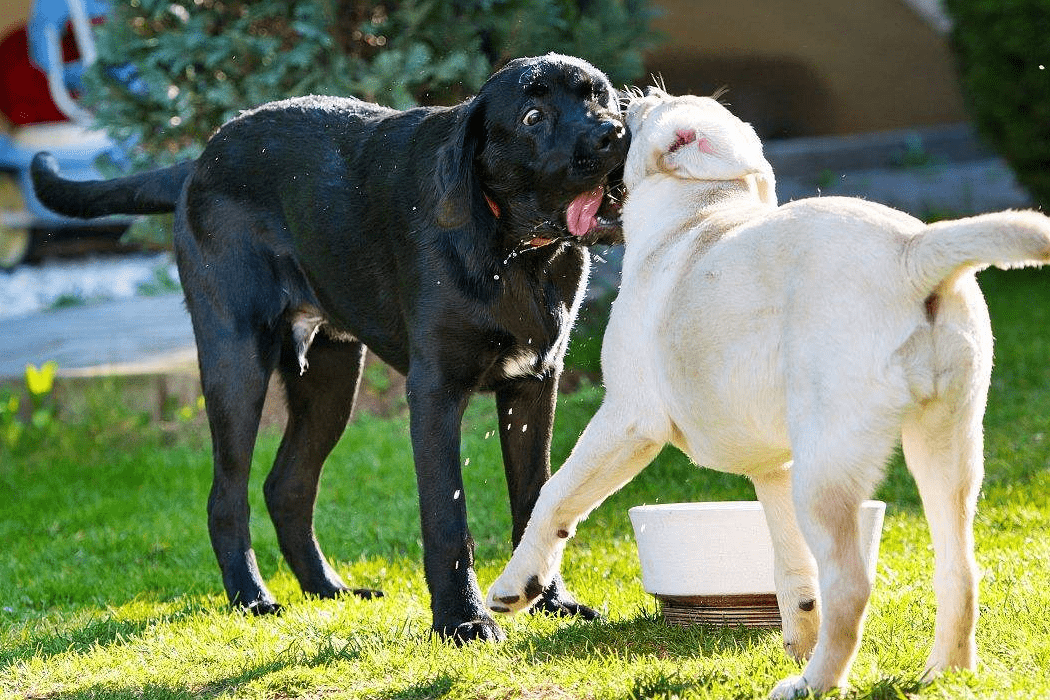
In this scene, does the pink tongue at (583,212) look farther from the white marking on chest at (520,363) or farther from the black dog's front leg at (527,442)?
the black dog's front leg at (527,442)

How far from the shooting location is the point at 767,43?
539 inches

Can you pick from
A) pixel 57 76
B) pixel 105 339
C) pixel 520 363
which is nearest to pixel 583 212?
pixel 520 363

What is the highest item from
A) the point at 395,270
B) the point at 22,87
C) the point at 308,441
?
the point at 22,87

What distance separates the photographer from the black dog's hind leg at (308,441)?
447cm

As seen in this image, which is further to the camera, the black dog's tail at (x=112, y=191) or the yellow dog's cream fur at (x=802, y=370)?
the black dog's tail at (x=112, y=191)

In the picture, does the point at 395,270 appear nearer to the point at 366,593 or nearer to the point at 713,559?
the point at 366,593

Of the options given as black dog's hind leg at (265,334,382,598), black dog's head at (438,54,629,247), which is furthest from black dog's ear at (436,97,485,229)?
black dog's hind leg at (265,334,382,598)

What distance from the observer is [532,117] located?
3.56 meters

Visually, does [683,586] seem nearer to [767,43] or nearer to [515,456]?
[515,456]

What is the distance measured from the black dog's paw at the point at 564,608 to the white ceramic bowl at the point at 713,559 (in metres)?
0.38

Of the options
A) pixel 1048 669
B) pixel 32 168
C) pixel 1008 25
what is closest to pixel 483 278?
pixel 1048 669

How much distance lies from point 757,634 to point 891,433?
1.07 meters

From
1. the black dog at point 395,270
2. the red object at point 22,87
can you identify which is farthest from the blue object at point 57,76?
the black dog at point 395,270

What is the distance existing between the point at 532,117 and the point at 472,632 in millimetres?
1322
